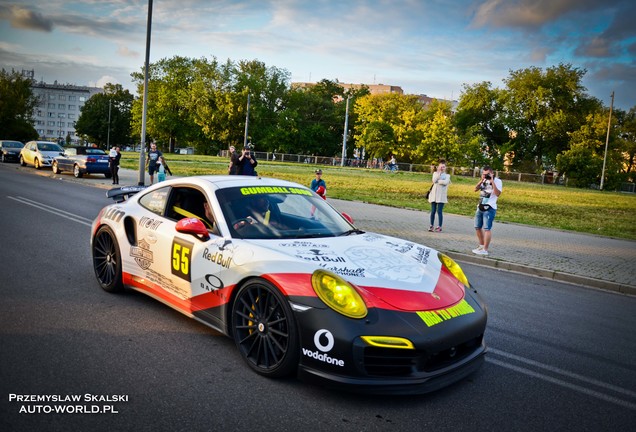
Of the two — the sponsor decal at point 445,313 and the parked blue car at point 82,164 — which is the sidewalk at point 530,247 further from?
the parked blue car at point 82,164

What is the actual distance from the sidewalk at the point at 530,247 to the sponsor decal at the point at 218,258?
6768 millimetres

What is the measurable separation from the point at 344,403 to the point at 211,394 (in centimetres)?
95

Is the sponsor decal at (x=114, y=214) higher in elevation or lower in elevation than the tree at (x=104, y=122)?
lower

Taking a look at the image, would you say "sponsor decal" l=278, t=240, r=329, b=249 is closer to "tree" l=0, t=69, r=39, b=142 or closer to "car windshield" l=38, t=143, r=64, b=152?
"car windshield" l=38, t=143, r=64, b=152

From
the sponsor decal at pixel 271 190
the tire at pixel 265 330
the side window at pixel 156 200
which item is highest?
the sponsor decal at pixel 271 190

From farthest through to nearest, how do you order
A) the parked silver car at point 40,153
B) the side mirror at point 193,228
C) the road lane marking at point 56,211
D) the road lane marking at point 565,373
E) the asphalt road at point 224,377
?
the parked silver car at point 40,153 < the road lane marking at point 56,211 < the side mirror at point 193,228 < the road lane marking at point 565,373 < the asphalt road at point 224,377

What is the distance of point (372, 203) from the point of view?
797 inches

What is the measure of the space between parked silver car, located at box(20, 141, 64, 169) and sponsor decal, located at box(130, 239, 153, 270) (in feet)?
89.0

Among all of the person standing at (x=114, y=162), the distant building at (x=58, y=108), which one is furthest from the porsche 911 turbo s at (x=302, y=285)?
the distant building at (x=58, y=108)

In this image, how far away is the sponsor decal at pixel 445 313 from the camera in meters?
3.57

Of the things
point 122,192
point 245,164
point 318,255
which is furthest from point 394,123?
point 318,255

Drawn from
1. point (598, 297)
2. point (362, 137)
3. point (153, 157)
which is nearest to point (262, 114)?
point (362, 137)

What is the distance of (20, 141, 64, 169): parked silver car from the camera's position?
2934 centimetres

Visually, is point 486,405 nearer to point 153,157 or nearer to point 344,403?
point 344,403
